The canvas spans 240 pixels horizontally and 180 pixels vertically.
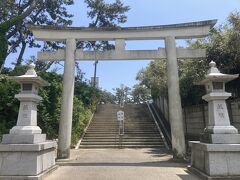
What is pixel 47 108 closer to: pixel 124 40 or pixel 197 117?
pixel 124 40

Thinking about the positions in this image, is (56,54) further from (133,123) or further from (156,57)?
(133,123)

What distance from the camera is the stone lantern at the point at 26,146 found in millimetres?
8719

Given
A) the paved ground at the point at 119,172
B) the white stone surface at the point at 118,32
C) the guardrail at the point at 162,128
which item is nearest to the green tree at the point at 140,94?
the guardrail at the point at 162,128

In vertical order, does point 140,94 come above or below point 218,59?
above

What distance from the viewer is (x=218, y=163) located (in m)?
8.77

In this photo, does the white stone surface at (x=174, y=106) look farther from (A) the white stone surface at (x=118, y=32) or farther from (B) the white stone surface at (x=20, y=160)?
(B) the white stone surface at (x=20, y=160)

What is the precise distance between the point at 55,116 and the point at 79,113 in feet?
11.1

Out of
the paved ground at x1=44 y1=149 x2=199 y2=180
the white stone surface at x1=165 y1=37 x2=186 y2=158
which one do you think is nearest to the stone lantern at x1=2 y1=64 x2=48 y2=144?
the paved ground at x1=44 y1=149 x2=199 y2=180

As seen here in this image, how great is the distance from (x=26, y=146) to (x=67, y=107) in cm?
535

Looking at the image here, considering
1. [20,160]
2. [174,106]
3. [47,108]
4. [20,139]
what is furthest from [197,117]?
[20,160]

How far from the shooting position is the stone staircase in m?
19.8

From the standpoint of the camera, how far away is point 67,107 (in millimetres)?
14078

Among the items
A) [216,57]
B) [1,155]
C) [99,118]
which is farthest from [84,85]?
[1,155]

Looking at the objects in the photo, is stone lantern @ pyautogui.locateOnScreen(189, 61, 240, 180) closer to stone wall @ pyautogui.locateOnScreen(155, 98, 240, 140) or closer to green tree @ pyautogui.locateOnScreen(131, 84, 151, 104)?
stone wall @ pyautogui.locateOnScreen(155, 98, 240, 140)
